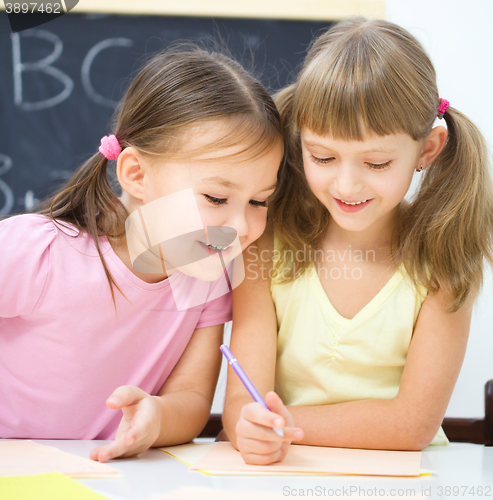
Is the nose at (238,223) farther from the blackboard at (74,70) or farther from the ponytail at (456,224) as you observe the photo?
the blackboard at (74,70)

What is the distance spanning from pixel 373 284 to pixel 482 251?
0.58 feet

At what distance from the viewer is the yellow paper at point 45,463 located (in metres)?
0.54

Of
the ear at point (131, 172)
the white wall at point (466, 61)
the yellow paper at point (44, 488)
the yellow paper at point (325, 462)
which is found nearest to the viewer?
the yellow paper at point (44, 488)

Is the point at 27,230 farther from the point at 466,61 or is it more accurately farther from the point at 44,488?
the point at 466,61

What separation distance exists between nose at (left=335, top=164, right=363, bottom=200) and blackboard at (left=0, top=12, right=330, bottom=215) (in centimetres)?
77

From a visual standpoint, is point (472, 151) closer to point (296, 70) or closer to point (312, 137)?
point (312, 137)

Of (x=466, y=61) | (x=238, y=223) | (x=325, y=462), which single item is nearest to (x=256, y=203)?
(x=238, y=223)

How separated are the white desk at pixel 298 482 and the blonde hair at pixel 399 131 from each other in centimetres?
28

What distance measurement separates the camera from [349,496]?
19.0 inches

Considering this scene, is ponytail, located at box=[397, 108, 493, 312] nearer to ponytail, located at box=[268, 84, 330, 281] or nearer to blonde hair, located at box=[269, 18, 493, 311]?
blonde hair, located at box=[269, 18, 493, 311]

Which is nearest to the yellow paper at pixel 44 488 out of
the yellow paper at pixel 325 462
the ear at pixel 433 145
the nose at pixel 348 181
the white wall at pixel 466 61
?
the yellow paper at pixel 325 462

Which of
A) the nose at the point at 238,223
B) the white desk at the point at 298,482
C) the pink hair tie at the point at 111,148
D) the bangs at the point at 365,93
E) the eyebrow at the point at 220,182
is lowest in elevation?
the white desk at the point at 298,482

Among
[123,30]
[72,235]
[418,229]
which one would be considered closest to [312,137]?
[418,229]


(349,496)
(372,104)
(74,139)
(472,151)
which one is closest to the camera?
(349,496)
